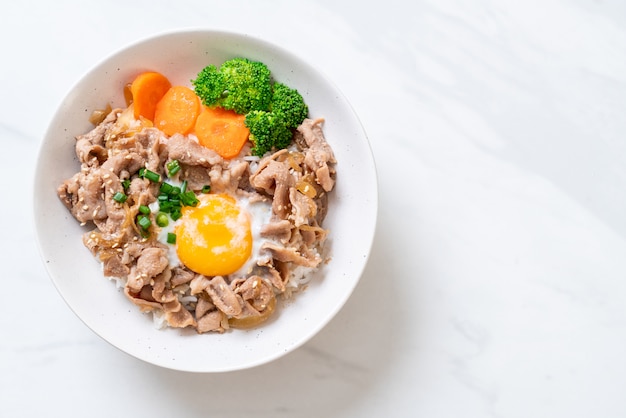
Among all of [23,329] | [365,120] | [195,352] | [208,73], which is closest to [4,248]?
[23,329]

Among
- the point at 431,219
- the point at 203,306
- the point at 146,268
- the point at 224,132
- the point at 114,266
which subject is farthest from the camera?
the point at 431,219

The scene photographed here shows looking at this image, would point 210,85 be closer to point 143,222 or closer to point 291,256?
point 143,222

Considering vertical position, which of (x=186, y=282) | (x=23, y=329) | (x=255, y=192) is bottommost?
(x=23, y=329)

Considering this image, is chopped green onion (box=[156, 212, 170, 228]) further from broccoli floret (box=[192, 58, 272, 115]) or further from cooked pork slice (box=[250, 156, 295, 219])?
broccoli floret (box=[192, 58, 272, 115])

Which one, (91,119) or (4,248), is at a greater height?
(91,119)

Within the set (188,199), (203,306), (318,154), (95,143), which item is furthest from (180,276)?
(318,154)

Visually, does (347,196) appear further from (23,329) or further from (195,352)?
(23,329)

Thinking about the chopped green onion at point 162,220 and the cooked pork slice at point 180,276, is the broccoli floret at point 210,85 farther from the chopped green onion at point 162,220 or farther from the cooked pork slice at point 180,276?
the cooked pork slice at point 180,276
